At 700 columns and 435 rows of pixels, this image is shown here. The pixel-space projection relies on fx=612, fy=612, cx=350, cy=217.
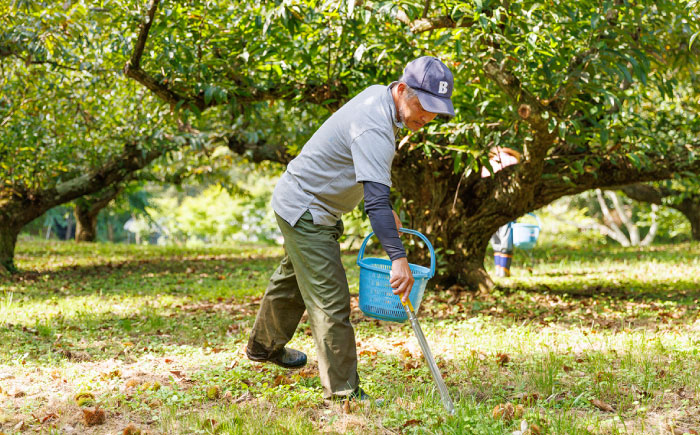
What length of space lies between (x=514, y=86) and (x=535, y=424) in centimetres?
278

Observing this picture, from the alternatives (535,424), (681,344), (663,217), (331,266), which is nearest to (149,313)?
(331,266)

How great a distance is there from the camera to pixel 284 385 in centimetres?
355

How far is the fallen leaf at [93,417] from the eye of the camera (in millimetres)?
2996

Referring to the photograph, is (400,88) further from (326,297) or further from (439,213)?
(439,213)

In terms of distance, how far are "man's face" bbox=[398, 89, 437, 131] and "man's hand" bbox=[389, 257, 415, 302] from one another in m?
0.68

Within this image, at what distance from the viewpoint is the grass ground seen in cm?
295

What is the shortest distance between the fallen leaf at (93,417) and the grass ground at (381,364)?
5 centimetres

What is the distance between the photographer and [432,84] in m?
2.89

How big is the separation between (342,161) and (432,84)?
596mm

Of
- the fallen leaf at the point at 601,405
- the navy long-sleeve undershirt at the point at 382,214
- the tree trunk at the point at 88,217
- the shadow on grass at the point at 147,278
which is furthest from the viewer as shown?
the tree trunk at the point at 88,217

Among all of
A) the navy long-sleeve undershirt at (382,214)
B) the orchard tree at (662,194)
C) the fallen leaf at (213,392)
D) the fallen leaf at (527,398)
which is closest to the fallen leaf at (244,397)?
the fallen leaf at (213,392)

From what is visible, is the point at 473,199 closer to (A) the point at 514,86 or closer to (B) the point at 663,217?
(A) the point at 514,86

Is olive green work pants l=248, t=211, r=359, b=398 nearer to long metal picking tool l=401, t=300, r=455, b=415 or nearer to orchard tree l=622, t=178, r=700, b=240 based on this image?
long metal picking tool l=401, t=300, r=455, b=415

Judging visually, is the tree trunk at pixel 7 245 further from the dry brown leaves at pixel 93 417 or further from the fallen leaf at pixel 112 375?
the dry brown leaves at pixel 93 417
